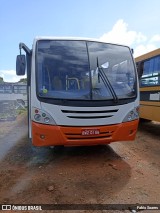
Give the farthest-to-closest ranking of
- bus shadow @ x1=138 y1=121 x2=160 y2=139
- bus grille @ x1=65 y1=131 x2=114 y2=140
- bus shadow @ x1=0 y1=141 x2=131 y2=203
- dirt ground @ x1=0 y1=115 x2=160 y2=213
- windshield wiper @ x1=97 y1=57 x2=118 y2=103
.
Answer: bus shadow @ x1=138 y1=121 x2=160 y2=139, windshield wiper @ x1=97 y1=57 x2=118 y2=103, bus grille @ x1=65 y1=131 x2=114 y2=140, bus shadow @ x1=0 y1=141 x2=131 y2=203, dirt ground @ x1=0 y1=115 x2=160 y2=213

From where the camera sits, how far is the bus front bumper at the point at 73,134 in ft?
17.5

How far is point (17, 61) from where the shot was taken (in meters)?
6.06

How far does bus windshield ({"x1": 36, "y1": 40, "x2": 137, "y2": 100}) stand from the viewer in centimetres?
549

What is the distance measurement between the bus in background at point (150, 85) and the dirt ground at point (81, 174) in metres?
1.49

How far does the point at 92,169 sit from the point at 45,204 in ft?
5.41

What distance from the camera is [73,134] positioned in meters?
5.42

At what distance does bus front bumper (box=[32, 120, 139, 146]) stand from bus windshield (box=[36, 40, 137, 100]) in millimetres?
633

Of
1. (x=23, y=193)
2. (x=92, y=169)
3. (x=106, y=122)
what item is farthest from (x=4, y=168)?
(x=106, y=122)

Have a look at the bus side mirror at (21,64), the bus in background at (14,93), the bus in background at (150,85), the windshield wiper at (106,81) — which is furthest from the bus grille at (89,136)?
the bus in background at (14,93)

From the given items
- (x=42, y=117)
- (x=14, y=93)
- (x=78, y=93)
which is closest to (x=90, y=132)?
(x=78, y=93)

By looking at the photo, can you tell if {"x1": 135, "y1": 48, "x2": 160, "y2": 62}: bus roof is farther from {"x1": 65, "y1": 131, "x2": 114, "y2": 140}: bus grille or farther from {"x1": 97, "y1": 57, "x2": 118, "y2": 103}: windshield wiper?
{"x1": 65, "y1": 131, "x2": 114, "y2": 140}: bus grille

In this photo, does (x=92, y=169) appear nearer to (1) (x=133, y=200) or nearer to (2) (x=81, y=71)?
(1) (x=133, y=200)

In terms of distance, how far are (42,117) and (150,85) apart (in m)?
4.82

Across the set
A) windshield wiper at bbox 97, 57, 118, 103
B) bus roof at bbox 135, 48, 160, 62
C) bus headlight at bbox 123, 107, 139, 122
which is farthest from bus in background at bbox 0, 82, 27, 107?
bus headlight at bbox 123, 107, 139, 122
